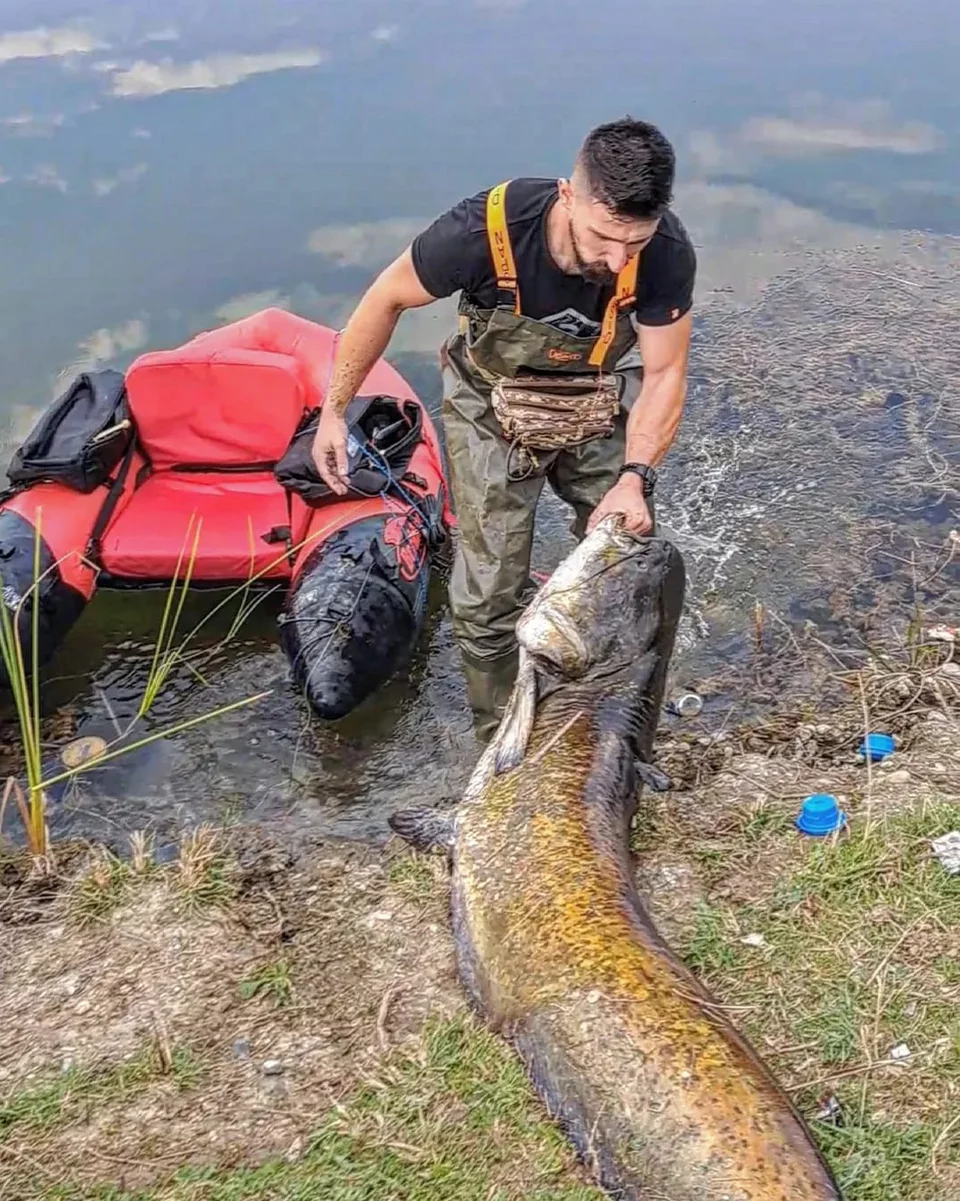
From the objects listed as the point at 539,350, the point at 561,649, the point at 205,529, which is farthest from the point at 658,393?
the point at 205,529

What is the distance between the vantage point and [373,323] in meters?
4.13

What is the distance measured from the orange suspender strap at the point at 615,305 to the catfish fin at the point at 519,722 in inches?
42.8

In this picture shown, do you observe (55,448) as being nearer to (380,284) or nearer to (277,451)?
(277,451)

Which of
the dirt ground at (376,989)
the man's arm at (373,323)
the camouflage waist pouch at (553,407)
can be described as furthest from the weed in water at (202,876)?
the camouflage waist pouch at (553,407)

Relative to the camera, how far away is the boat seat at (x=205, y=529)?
5.72 m

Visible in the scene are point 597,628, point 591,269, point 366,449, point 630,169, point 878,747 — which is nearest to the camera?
point 630,169

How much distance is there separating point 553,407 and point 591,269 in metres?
0.60

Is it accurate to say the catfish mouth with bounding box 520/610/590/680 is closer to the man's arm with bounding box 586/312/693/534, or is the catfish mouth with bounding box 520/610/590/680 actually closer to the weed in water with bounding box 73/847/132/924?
the man's arm with bounding box 586/312/693/534

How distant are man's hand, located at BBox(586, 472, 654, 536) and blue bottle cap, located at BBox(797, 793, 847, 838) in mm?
1057

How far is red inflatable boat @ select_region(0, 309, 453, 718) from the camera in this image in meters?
5.37

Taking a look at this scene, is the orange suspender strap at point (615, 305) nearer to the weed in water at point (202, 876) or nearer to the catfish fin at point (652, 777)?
the catfish fin at point (652, 777)

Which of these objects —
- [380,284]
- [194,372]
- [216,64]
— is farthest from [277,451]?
[216,64]

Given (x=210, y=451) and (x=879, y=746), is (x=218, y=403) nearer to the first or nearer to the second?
(x=210, y=451)

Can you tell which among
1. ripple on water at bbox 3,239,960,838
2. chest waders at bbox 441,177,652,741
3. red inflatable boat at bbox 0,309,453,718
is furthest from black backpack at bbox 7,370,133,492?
chest waders at bbox 441,177,652,741
